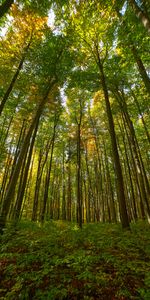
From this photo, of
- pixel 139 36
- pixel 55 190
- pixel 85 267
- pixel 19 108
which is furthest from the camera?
pixel 55 190

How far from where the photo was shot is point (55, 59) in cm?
1104

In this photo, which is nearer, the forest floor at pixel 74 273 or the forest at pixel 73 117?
the forest floor at pixel 74 273

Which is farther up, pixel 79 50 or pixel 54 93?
pixel 79 50

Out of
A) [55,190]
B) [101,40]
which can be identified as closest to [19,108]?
[101,40]

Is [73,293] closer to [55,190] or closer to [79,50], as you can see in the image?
[79,50]

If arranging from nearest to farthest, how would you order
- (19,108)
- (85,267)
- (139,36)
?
(85,267), (139,36), (19,108)

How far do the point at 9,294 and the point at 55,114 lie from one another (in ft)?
43.1

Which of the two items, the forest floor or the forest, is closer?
the forest floor

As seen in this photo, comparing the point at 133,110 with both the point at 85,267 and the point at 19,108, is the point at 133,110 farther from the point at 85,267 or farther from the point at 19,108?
the point at 85,267

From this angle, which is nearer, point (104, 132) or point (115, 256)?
point (115, 256)

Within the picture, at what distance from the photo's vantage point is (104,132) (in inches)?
766

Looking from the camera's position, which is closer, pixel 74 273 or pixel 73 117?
pixel 74 273

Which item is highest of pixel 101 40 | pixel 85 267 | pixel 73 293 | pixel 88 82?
pixel 101 40

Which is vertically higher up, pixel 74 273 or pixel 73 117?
pixel 73 117
